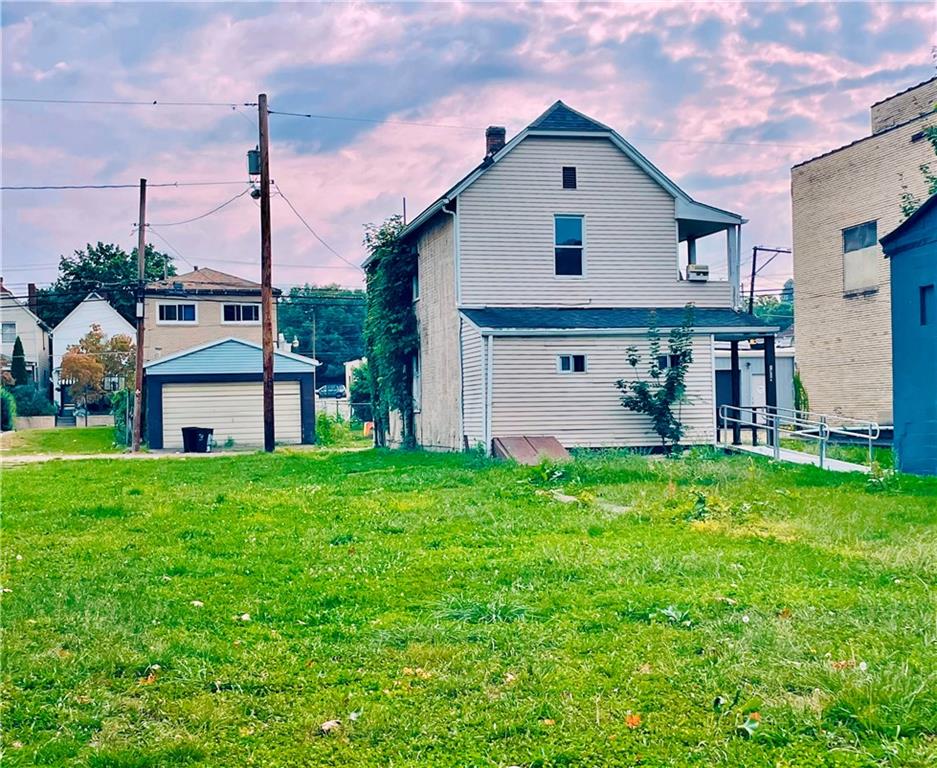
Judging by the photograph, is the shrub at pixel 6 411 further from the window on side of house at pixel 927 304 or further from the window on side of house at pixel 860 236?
the window on side of house at pixel 927 304

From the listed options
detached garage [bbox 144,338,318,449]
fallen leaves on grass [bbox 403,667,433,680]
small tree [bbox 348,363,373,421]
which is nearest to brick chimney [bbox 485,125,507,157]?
detached garage [bbox 144,338,318,449]

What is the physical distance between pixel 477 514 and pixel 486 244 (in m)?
11.7

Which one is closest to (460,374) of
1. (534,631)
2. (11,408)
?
(534,631)

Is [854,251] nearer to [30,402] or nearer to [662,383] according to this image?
[662,383]

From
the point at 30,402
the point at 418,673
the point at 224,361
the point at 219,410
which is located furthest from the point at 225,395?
the point at 418,673

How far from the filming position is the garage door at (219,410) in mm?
Result: 33906

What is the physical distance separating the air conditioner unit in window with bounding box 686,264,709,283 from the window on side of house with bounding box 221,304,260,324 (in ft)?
80.2

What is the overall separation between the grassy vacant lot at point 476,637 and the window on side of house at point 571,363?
375 inches

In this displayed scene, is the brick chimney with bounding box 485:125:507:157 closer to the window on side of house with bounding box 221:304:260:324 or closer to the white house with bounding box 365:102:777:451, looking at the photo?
the white house with bounding box 365:102:777:451

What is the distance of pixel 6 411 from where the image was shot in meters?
47.6

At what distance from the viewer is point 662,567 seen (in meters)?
7.91

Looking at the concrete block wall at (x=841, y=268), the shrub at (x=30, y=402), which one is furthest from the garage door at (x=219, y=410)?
the shrub at (x=30, y=402)

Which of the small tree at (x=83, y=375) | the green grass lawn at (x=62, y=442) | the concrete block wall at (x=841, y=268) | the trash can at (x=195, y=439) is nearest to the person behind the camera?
the concrete block wall at (x=841, y=268)

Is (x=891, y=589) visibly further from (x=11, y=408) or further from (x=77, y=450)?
(x=11, y=408)
